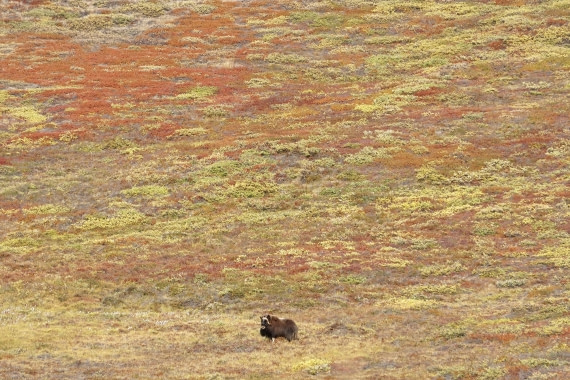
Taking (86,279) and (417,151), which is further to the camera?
(417,151)

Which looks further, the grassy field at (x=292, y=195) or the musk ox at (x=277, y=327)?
the musk ox at (x=277, y=327)

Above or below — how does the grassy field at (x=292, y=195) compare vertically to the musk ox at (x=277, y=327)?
below

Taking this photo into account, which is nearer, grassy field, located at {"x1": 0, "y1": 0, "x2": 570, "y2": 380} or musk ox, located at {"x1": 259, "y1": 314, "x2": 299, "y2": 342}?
grassy field, located at {"x1": 0, "y1": 0, "x2": 570, "y2": 380}

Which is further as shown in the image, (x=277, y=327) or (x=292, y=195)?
(x=292, y=195)

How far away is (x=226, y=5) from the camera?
109750 millimetres

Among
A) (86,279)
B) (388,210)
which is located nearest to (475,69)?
(388,210)

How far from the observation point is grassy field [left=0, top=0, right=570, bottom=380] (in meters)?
27.7

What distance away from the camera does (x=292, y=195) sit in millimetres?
51188

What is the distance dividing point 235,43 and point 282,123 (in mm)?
30479

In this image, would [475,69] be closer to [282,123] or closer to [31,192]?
[282,123]

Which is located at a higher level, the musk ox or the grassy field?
the musk ox

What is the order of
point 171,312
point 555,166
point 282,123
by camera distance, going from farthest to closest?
point 282,123
point 555,166
point 171,312

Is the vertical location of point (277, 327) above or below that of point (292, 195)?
above

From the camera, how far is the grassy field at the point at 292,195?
27.7 metres
